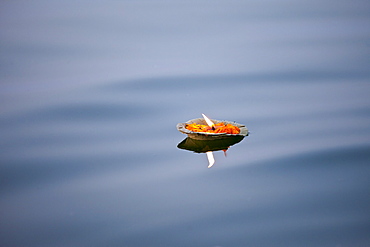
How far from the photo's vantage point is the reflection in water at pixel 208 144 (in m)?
4.05

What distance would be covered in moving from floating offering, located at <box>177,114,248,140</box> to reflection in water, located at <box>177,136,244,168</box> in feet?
0.09

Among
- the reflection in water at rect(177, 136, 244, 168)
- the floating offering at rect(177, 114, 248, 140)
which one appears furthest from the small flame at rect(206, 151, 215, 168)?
the floating offering at rect(177, 114, 248, 140)

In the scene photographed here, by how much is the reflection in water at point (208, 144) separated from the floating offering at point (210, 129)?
27 millimetres

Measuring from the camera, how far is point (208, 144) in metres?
4.12

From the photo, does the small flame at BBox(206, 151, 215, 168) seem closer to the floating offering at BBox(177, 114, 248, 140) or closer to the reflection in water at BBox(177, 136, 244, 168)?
the reflection in water at BBox(177, 136, 244, 168)

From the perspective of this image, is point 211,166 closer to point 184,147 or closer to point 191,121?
point 184,147

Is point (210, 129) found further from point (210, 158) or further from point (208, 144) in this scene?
point (210, 158)

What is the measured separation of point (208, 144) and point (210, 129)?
0.14 metres

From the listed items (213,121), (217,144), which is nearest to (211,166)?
(217,144)

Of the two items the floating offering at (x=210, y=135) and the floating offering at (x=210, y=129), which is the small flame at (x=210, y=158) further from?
the floating offering at (x=210, y=129)

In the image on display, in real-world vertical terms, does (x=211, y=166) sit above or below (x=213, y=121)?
below

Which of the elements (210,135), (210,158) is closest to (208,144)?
(210,135)

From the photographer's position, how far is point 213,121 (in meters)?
4.37

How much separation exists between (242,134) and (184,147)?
1.41 ft
